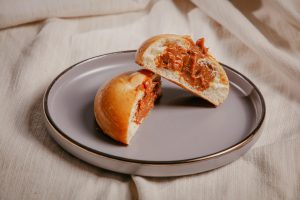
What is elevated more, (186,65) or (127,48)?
(186,65)

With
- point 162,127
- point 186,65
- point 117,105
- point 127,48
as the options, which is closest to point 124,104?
point 117,105

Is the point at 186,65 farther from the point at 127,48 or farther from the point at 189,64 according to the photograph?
the point at 127,48

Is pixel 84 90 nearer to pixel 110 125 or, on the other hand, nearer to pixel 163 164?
pixel 110 125

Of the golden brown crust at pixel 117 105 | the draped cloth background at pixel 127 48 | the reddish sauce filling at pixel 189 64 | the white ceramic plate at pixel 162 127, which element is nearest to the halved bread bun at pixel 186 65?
the reddish sauce filling at pixel 189 64

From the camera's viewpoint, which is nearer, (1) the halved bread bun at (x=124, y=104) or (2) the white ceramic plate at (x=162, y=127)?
(2) the white ceramic plate at (x=162, y=127)

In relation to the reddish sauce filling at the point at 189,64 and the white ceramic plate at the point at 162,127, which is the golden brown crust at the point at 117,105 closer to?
the white ceramic plate at the point at 162,127

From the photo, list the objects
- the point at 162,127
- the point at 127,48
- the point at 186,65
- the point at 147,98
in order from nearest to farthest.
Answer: the point at 162,127
the point at 147,98
the point at 186,65
the point at 127,48

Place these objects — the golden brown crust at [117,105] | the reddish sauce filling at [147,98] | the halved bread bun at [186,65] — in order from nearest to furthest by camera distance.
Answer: the golden brown crust at [117,105] < the reddish sauce filling at [147,98] < the halved bread bun at [186,65]
